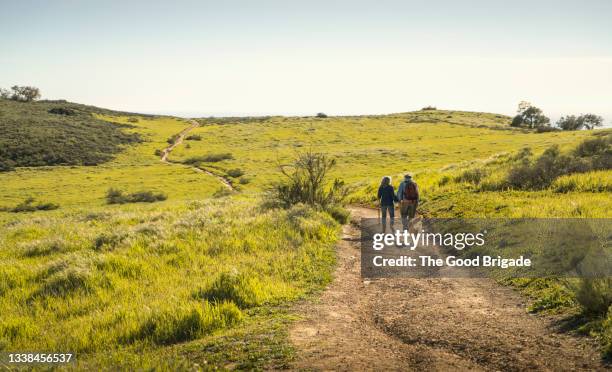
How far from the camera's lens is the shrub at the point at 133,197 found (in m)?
45.0

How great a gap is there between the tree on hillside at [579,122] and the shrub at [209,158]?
86.1 meters

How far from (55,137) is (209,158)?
37.1 meters

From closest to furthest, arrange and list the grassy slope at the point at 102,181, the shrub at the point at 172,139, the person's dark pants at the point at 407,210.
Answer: the person's dark pants at the point at 407,210, the grassy slope at the point at 102,181, the shrub at the point at 172,139

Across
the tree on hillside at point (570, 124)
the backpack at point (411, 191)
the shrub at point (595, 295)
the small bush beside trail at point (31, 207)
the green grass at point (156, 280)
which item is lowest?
the small bush beside trail at point (31, 207)

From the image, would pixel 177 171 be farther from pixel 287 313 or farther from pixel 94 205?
pixel 287 313

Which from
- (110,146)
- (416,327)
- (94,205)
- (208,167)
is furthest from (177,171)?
(416,327)

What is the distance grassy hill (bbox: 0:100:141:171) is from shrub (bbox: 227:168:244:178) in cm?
2847

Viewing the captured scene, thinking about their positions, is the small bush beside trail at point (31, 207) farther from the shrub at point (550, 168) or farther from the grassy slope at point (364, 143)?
the shrub at point (550, 168)

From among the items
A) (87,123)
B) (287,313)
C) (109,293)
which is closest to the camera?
(287,313)

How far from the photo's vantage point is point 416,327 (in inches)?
300

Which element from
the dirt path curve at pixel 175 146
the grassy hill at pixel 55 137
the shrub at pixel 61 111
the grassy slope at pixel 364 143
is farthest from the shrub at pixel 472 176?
the shrub at pixel 61 111

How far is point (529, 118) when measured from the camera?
370 ft

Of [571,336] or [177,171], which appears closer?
[571,336]

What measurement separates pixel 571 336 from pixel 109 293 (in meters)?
9.08
